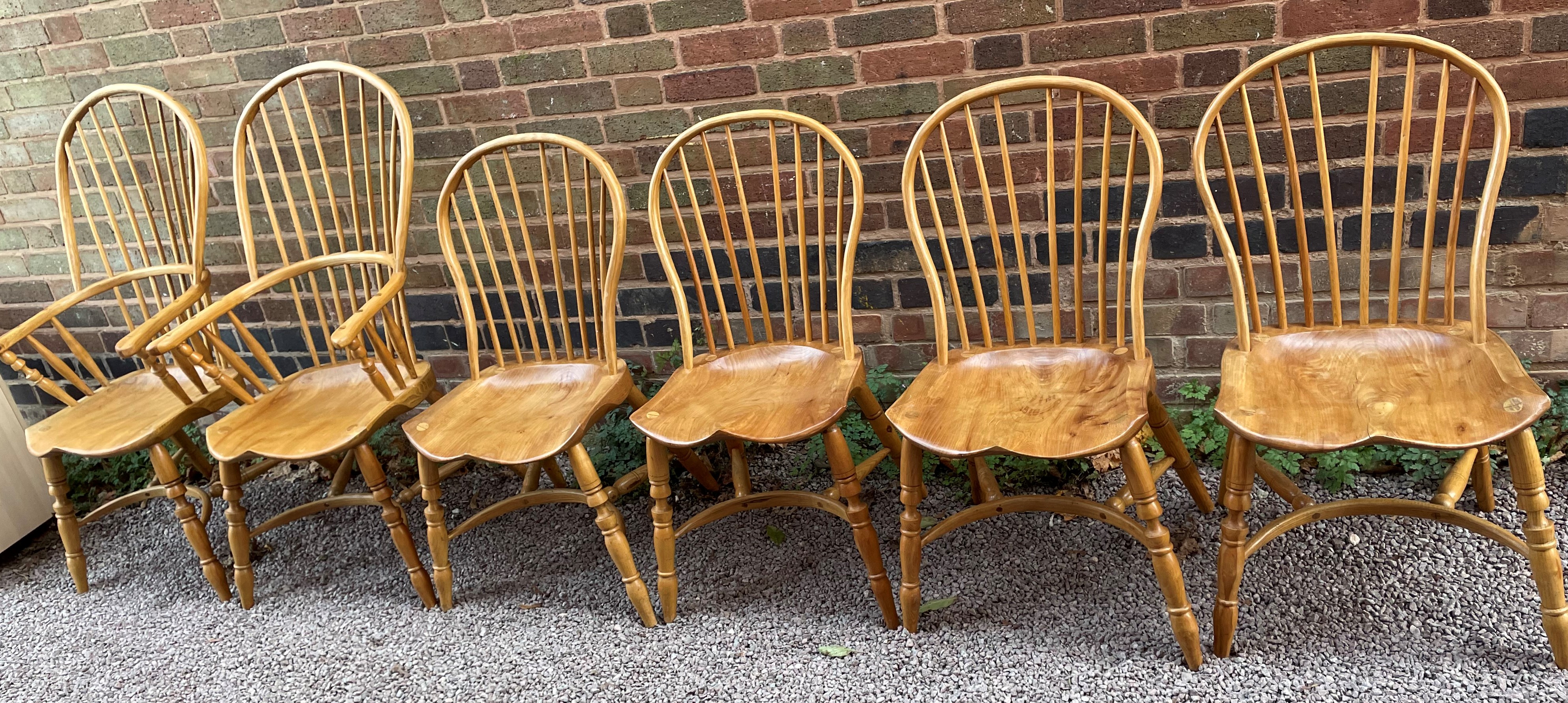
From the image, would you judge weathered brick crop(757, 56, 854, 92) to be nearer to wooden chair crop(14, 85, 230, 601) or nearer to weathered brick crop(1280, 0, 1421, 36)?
weathered brick crop(1280, 0, 1421, 36)

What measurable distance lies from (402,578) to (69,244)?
1.19 meters

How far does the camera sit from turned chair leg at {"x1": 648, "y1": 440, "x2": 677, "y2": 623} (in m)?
1.80

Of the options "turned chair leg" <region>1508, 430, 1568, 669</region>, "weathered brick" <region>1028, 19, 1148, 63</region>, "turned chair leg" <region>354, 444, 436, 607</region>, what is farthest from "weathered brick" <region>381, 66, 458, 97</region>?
"turned chair leg" <region>1508, 430, 1568, 669</region>

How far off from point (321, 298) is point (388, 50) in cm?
62

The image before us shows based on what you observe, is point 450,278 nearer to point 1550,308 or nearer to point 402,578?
point 402,578

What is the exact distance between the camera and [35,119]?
99.8 inches

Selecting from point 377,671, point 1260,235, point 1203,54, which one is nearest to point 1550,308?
point 1260,235

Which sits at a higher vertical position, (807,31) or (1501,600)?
(807,31)

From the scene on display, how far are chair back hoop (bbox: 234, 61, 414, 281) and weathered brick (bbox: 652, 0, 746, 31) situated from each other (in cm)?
61

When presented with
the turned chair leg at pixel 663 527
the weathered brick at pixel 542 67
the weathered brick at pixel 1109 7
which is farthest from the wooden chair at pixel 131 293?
the weathered brick at pixel 1109 7

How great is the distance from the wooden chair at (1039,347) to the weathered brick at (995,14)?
0.47ft

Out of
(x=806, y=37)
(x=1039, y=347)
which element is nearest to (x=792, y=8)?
(x=806, y=37)

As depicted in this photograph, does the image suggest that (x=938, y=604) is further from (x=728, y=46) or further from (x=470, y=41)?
(x=470, y=41)

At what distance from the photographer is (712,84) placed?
7.01ft
